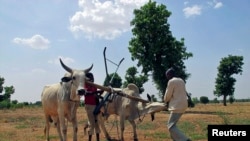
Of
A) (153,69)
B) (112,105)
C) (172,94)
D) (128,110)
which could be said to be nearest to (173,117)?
(172,94)

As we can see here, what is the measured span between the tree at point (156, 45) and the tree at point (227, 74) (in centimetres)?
1928

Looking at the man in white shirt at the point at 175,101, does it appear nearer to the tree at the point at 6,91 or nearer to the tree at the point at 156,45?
the tree at the point at 156,45

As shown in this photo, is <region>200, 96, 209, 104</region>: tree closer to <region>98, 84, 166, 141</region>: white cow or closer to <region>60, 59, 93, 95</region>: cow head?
<region>98, 84, 166, 141</region>: white cow

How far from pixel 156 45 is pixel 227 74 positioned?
23678 mm

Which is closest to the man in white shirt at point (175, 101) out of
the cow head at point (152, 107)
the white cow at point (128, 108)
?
the cow head at point (152, 107)

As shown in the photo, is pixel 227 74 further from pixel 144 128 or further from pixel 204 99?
pixel 144 128

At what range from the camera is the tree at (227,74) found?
186 ft

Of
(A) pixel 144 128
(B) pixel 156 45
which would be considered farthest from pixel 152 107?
(B) pixel 156 45

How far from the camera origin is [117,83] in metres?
59.9

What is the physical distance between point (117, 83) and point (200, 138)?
154ft

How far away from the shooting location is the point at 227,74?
2286 inches

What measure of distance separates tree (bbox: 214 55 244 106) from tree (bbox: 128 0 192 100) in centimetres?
1928

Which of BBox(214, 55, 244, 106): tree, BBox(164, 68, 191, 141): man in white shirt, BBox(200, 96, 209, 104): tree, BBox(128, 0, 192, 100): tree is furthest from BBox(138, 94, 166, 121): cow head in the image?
BBox(200, 96, 209, 104): tree

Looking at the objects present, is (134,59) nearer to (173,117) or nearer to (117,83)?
(117,83)
